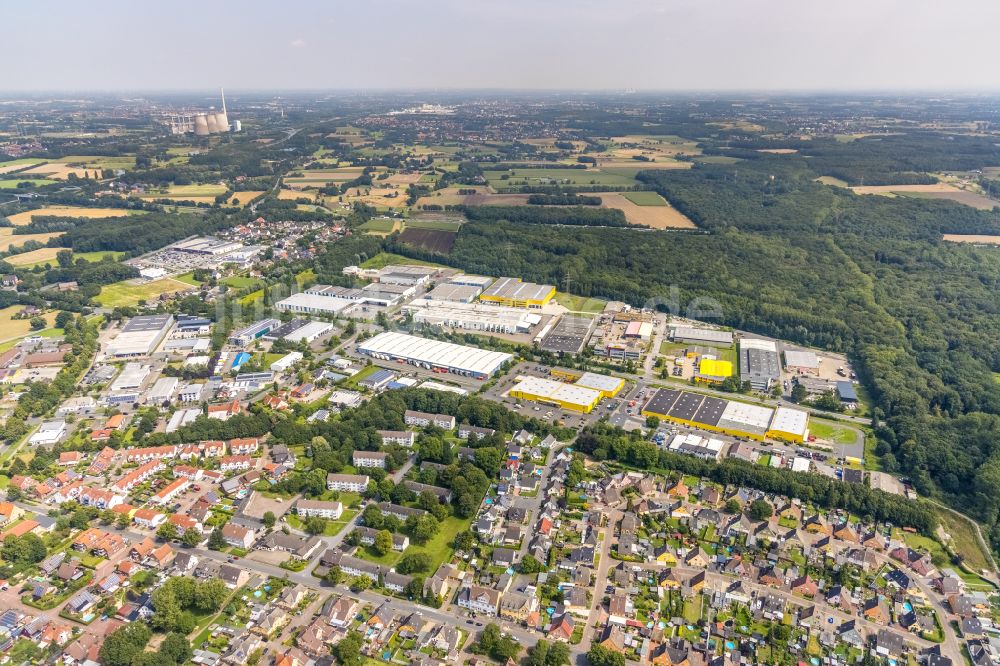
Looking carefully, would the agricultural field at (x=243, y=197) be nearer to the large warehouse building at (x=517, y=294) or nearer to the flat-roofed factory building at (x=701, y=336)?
the large warehouse building at (x=517, y=294)

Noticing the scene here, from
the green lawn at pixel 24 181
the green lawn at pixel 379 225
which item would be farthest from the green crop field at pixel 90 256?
the green lawn at pixel 24 181

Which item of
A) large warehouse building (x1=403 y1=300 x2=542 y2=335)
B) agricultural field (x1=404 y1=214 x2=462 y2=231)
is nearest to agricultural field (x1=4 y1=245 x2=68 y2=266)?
agricultural field (x1=404 y1=214 x2=462 y2=231)

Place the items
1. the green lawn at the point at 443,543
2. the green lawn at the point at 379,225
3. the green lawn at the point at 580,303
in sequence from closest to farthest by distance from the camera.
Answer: the green lawn at the point at 443,543 < the green lawn at the point at 580,303 < the green lawn at the point at 379,225

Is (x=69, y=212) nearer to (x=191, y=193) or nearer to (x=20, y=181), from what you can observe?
(x=191, y=193)

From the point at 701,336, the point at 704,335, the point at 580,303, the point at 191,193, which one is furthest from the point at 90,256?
the point at 704,335

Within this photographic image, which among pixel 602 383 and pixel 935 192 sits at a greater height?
pixel 935 192

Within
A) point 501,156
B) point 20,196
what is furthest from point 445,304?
point 501,156
